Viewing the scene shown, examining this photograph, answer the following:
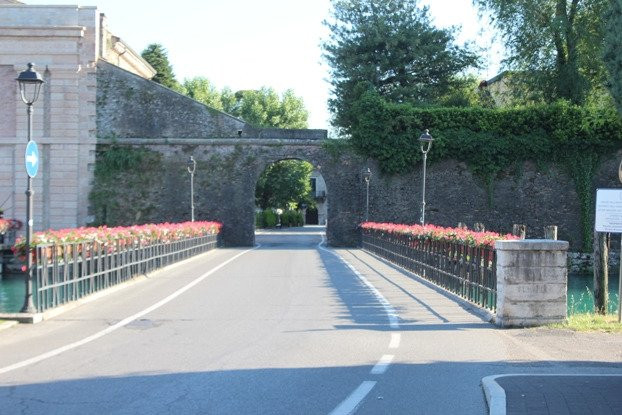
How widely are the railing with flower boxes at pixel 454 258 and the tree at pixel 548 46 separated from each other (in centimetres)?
2158

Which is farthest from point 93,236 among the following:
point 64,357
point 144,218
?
point 144,218

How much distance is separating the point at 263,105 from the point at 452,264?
265ft

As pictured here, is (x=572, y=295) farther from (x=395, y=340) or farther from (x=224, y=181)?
(x=224, y=181)

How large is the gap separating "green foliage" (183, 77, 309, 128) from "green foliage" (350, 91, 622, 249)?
161 feet

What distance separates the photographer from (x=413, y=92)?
5181 centimetres

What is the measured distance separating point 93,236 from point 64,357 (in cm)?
869

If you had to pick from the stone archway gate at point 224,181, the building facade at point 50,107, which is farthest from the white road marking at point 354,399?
the building facade at point 50,107

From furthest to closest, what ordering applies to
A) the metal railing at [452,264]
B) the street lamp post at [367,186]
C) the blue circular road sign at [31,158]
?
the street lamp post at [367,186], the metal railing at [452,264], the blue circular road sign at [31,158]

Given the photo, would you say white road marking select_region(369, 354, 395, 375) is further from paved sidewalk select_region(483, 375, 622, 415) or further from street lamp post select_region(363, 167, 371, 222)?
street lamp post select_region(363, 167, 371, 222)

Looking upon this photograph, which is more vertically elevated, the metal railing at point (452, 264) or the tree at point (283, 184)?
the tree at point (283, 184)

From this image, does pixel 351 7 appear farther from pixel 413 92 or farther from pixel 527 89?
pixel 527 89

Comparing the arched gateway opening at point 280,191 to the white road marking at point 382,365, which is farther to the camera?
the arched gateway opening at point 280,191

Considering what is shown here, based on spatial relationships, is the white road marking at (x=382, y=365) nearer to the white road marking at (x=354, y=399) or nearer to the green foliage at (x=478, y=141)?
the white road marking at (x=354, y=399)

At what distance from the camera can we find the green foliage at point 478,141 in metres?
45.9
